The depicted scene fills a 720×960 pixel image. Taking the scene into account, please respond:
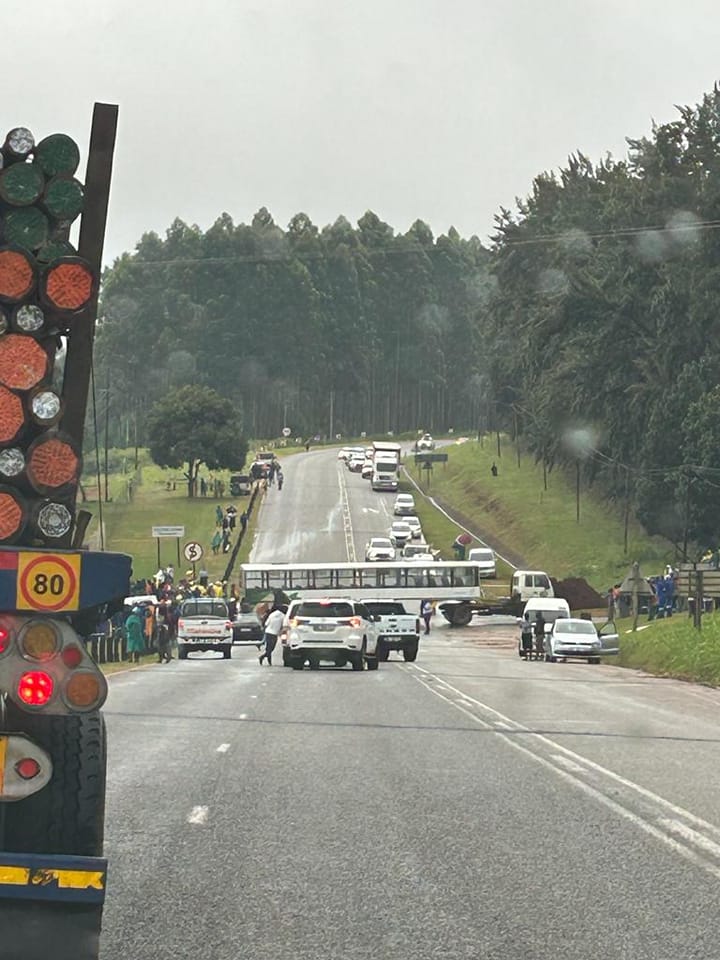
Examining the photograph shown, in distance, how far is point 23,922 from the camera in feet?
20.8

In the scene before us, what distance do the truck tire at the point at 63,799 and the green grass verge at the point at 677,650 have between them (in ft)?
104

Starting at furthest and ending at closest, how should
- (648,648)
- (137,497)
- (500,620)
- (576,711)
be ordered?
1. (137,497)
2. (500,620)
3. (648,648)
4. (576,711)

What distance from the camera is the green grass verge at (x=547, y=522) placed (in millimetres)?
98875

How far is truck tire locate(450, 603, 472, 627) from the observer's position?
3504 inches

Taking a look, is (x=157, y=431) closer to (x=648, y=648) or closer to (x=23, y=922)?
(x=648, y=648)

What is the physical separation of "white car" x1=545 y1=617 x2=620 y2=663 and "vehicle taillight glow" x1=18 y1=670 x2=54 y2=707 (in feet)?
148

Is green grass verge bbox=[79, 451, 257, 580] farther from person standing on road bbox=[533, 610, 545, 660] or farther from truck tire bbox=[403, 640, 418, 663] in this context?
truck tire bbox=[403, 640, 418, 663]

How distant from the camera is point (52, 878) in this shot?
20.7 feet

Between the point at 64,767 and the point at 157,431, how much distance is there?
153 m

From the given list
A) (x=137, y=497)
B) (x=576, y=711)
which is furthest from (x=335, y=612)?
(x=137, y=497)

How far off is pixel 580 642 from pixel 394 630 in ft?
17.7

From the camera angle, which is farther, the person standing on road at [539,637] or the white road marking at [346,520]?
the white road marking at [346,520]

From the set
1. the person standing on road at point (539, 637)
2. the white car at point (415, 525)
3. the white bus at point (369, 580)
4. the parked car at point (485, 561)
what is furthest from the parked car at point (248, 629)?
the white car at point (415, 525)

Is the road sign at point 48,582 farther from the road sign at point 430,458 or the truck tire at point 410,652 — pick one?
the road sign at point 430,458
